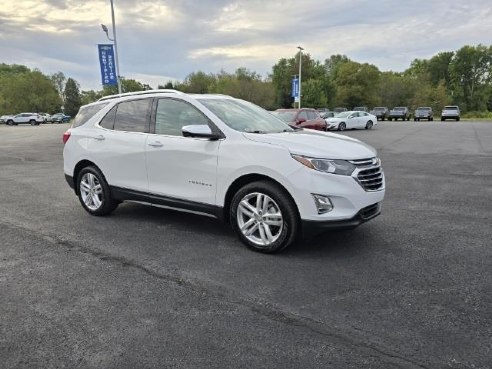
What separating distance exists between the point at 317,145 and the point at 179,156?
1.70 meters

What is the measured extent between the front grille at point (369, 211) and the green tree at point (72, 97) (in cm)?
11214

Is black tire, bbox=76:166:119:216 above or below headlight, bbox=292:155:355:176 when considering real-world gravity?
below

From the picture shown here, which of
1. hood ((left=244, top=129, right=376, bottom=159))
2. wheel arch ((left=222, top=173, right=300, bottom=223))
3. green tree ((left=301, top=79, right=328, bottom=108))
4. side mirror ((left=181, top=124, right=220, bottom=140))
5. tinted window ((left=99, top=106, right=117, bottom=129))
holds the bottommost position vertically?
wheel arch ((left=222, top=173, right=300, bottom=223))

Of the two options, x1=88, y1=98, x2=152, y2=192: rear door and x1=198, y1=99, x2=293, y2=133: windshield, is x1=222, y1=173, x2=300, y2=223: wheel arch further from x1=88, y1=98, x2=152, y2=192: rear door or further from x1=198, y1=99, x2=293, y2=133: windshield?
x1=88, y1=98, x2=152, y2=192: rear door

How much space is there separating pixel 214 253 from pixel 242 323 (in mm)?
1570

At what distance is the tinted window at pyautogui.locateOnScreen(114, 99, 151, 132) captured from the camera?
5.67m

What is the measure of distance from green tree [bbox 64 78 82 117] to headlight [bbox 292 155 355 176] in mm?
112089

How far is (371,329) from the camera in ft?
10.0

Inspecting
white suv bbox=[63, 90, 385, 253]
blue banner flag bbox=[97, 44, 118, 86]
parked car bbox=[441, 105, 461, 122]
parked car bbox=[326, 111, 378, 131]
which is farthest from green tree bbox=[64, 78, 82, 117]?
white suv bbox=[63, 90, 385, 253]

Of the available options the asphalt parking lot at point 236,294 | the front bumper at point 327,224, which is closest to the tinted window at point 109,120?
the asphalt parking lot at point 236,294

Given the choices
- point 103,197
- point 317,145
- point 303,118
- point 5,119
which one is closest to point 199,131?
point 317,145

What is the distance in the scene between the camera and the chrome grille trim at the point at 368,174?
4.41 meters

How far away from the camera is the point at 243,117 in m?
5.30

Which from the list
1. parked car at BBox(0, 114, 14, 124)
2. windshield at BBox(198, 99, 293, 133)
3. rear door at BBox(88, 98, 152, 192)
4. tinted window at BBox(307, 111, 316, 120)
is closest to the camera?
windshield at BBox(198, 99, 293, 133)
